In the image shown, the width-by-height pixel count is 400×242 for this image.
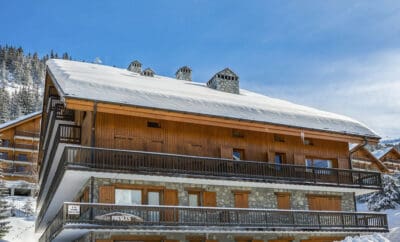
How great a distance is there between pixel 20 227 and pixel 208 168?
2784 cm

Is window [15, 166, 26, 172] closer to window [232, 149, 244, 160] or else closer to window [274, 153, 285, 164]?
window [232, 149, 244, 160]

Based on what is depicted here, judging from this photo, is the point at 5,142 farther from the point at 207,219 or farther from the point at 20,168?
the point at 207,219

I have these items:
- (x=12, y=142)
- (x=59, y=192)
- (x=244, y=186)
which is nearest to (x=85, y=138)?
(x=59, y=192)

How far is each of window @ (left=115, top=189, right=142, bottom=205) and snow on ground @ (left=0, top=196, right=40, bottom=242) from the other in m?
20.7

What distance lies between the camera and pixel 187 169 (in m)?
24.6

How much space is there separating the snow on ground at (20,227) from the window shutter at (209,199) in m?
20.9

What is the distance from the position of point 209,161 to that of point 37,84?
158 m

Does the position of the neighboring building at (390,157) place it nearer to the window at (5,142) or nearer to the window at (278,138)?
the window at (278,138)

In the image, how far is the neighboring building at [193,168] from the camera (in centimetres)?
2222

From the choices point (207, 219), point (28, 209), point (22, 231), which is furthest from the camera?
point (28, 209)

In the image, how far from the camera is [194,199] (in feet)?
83.0

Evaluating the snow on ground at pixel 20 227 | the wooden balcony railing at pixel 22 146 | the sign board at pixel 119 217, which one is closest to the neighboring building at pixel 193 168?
the sign board at pixel 119 217

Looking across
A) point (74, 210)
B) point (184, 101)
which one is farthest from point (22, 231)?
point (74, 210)

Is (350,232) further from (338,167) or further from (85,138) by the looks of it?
(85,138)
